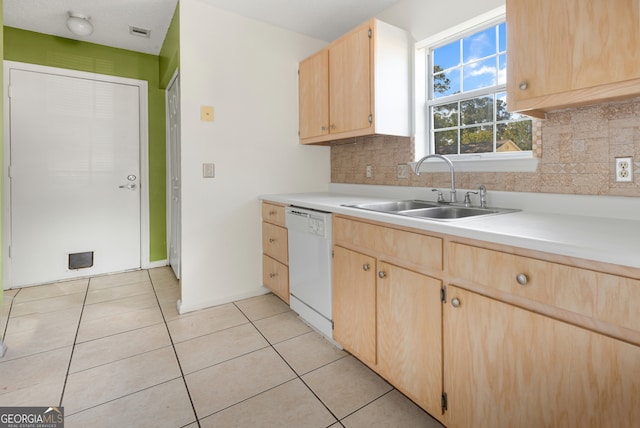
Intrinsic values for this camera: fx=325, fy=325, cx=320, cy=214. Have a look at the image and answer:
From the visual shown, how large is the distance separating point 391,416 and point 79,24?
3632mm

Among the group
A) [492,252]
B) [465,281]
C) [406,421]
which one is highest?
[492,252]

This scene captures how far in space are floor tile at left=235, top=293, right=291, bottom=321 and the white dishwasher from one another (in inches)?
10.1

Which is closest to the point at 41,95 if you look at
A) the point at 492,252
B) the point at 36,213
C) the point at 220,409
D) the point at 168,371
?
the point at 36,213

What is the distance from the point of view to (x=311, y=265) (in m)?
2.10

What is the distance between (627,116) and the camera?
4.39ft

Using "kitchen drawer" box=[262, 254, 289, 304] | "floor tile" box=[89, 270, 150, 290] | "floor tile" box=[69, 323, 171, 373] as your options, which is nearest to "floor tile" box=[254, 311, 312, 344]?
"kitchen drawer" box=[262, 254, 289, 304]

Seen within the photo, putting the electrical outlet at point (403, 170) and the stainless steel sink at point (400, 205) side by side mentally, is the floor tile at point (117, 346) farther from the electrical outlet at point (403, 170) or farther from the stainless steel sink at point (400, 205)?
the electrical outlet at point (403, 170)

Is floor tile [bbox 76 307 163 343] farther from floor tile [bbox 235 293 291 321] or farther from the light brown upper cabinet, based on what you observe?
the light brown upper cabinet

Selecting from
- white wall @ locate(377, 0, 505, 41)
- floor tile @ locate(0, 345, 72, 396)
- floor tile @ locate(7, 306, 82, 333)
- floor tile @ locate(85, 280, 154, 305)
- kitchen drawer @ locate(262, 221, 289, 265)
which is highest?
white wall @ locate(377, 0, 505, 41)

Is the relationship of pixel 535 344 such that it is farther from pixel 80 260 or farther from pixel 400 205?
pixel 80 260

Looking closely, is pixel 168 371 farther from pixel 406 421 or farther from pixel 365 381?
pixel 406 421

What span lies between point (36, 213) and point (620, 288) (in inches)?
163

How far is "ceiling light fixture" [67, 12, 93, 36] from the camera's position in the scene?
8.84 feet

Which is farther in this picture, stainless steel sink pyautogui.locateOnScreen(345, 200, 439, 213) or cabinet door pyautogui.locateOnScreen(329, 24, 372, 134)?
cabinet door pyautogui.locateOnScreen(329, 24, 372, 134)
